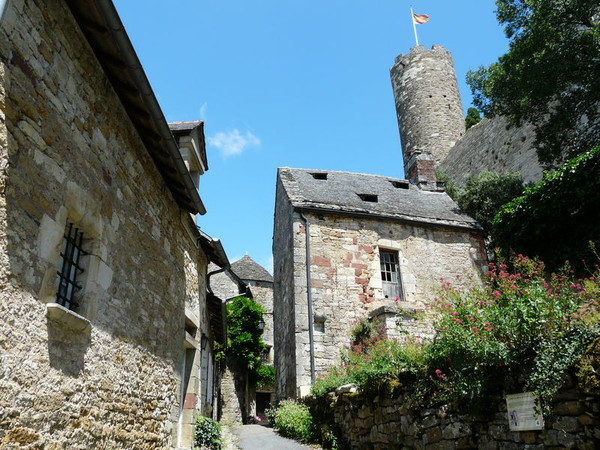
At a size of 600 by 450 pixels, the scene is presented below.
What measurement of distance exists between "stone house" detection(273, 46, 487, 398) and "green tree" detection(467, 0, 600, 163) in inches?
133

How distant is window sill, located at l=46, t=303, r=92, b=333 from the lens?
3.38 metres

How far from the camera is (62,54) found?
3.78 metres

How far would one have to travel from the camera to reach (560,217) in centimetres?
1079

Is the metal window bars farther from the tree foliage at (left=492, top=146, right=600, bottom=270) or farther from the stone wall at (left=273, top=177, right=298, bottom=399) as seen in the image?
the tree foliage at (left=492, top=146, right=600, bottom=270)

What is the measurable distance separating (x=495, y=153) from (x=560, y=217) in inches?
433

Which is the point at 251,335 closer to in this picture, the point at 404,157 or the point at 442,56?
the point at 404,157

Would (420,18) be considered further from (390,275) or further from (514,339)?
(514,339)

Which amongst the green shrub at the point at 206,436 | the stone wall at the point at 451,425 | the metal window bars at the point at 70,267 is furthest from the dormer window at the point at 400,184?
the metal window bars at the point at 70,267

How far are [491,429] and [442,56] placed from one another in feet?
89.6

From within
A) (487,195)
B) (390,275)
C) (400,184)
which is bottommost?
(390,275)

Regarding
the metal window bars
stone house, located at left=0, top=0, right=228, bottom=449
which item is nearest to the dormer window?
stone house, located at left=0, top=0, right=228, bottom=449

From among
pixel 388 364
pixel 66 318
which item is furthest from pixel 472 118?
pixel 66 318

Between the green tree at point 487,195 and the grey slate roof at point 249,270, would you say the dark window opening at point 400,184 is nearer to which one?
the green tree at point 487,195

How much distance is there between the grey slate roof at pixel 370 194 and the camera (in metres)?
12.6
